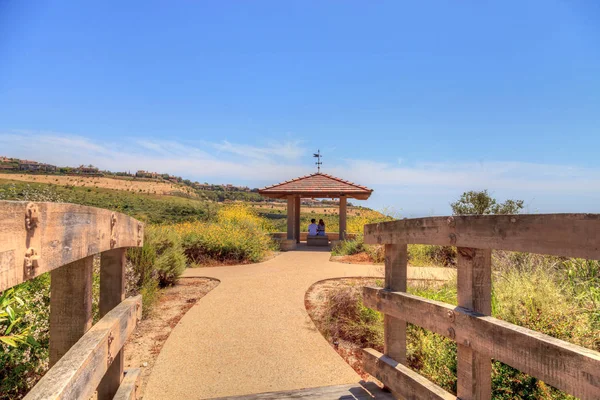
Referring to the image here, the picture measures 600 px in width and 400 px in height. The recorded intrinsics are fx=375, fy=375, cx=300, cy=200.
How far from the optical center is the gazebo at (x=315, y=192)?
15719mm

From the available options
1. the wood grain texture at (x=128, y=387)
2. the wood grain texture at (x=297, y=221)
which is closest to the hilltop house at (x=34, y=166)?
the wood grain texture at (x=297, y=221)

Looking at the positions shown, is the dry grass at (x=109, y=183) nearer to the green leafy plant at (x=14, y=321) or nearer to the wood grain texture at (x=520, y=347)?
the green leafy plant at (x=14, y=321)

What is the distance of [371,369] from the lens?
10.6ft

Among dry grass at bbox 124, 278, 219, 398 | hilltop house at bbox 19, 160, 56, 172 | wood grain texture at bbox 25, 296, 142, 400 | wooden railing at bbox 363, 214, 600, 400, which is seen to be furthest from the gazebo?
hilltop house at bbox 19, 160, 56, 172

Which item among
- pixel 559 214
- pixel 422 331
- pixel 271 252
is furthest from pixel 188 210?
pixel 559 214

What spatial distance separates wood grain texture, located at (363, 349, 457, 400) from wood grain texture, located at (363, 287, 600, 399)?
1.27 ft

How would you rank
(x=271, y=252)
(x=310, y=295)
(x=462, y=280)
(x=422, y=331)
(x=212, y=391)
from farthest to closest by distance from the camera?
(x=271, y=252)
(x=310, y=295)
(x=422, y=331)
(x=212, y=391)
(x=462, y=280)

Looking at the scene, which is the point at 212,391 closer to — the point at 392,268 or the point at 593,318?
the point at 392,268

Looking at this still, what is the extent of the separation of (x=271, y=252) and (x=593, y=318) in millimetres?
10903

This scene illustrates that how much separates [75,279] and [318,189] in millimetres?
14017

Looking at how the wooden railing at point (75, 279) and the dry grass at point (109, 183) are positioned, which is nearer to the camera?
the wooden railing at point (75, 279)

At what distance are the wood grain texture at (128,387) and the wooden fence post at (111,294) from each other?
0.17 feet

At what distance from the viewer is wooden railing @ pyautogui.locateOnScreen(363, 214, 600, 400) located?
1.47m

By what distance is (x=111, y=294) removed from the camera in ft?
8.71
